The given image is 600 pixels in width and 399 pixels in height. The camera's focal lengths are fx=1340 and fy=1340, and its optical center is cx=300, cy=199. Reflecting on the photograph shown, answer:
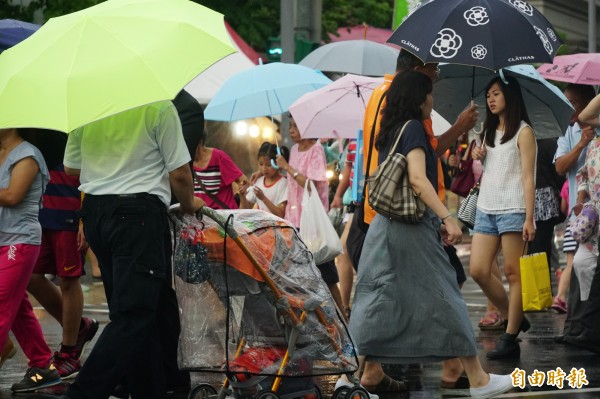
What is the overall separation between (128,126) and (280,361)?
1.45 m

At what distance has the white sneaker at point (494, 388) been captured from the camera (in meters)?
7.52

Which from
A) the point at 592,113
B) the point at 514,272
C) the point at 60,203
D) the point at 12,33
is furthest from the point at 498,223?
the point at 12,33

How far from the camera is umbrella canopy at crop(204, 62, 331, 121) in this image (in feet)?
39.0

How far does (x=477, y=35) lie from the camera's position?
27.0ft

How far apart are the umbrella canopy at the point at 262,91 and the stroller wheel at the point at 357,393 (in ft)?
16.7

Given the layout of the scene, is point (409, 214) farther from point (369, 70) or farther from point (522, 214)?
point (369, 70)

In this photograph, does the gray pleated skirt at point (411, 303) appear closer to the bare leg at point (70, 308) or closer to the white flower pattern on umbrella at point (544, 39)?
the white flower pattern on umbrella at point (544, 39)

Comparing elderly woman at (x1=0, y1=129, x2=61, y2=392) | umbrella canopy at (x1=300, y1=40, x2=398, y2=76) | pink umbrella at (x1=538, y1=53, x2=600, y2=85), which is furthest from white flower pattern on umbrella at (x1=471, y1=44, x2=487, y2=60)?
umbrella canopy at (x1=300, y1=40, x2=398, y2=76)

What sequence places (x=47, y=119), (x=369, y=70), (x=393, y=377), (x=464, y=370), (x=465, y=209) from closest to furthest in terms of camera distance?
(x=47, y=119) → (x=464, y=370) → (x=393, y=377) → (x=465, y=209) → (x=369, y=70)

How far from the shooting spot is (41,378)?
8438 mm

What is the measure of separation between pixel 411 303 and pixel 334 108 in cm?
403

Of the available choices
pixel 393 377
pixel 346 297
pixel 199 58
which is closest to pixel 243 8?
pixel 346 297

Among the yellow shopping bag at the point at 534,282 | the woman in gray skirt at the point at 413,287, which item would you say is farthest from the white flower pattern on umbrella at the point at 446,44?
the yellow shopping bag at the point at 534,282

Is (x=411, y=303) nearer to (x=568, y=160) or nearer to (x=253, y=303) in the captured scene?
(x=253, y=303)
